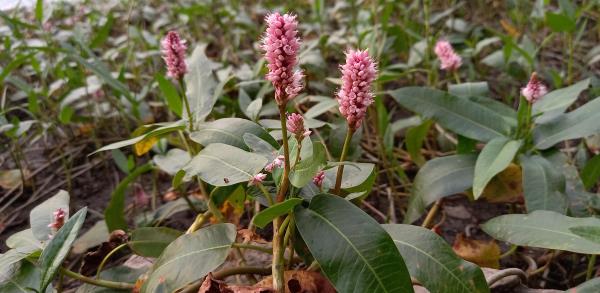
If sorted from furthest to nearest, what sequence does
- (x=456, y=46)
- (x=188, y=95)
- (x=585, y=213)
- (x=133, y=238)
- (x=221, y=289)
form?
1. (x=456, y=46)
2. (x=188, y=95)
3. (x=585, y=213)
4. (x=133, y=238)
5. (x=221, y=289)

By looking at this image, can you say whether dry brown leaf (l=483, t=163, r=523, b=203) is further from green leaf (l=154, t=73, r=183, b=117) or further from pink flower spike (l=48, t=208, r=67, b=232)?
pink flower spike (l=48, t=208, r=67, b=232)

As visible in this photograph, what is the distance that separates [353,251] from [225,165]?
0.29 metres

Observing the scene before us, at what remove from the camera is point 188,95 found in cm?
136

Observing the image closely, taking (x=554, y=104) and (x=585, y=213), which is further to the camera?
(x=554, y=104)

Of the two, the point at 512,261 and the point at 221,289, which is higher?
the point at 221,289

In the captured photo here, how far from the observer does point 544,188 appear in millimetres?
1200

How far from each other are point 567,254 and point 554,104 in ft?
1.28

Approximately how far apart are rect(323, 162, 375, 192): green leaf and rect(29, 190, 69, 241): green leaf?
21.2 inches

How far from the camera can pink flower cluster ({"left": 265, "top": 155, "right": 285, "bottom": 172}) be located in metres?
0.94

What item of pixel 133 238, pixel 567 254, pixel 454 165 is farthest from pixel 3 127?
pixel 567 254

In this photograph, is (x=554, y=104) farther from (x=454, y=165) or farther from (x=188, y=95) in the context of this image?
(x=188, y=95)

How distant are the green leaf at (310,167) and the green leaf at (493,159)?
0.45 m

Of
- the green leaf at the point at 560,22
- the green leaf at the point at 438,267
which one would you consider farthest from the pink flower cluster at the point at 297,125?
the green leaf at the point at 560,22

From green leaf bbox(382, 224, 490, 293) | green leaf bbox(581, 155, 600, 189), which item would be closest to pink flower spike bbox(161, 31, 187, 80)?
green leaf bbox(382, 224, 490, 293)
